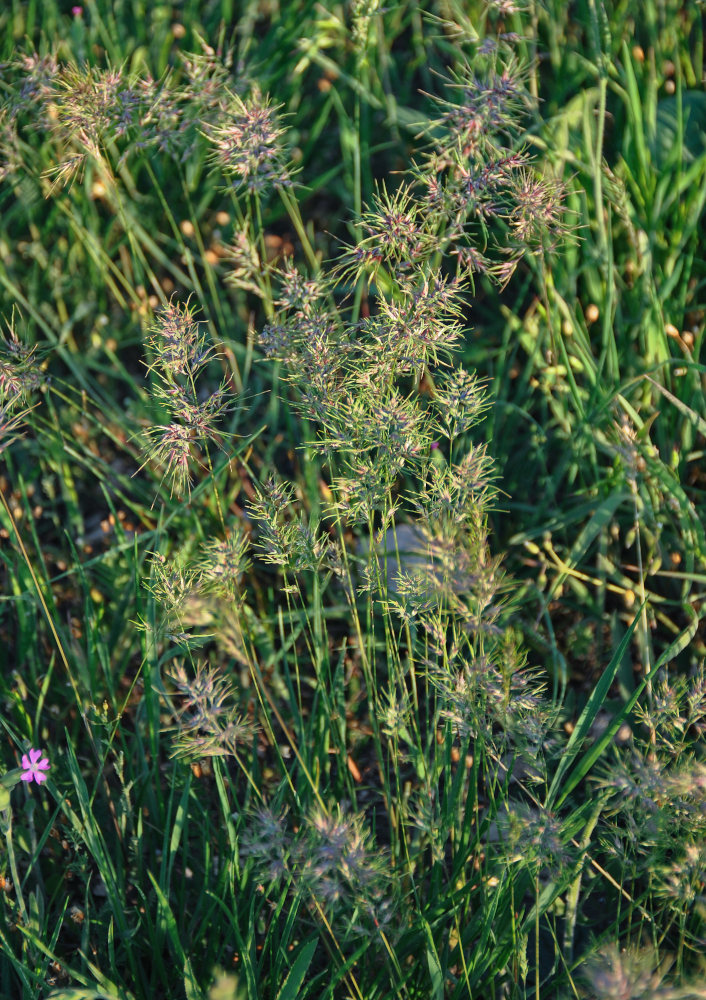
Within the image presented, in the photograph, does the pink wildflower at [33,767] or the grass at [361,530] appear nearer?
the grass at [361,530]

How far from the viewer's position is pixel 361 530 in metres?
1.82

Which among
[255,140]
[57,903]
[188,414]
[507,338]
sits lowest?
[57,903]

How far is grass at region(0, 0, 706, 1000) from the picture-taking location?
3.70ft

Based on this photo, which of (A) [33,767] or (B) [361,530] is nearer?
(A) [33,767]

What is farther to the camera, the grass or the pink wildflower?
the pink wildflower

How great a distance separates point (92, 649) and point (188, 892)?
424 mm

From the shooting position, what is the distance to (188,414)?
3.53 ft

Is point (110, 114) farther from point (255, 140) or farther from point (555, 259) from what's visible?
point (555, 259)

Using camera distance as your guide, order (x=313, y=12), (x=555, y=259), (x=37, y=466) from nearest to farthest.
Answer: (x=555, y=259) → (x=37, y=466) → (x=313, y=12)

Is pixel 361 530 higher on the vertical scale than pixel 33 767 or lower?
lower

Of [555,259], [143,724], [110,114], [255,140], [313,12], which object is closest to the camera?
[255,140]

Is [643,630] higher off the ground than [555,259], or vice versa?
[555,259]

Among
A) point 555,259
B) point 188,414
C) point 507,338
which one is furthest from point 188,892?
point 555,259

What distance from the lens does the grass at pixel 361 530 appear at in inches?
44.4
